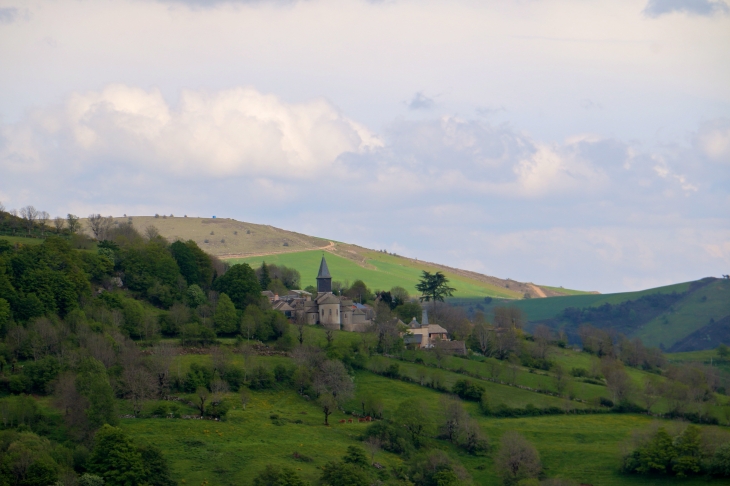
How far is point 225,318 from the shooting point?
379ft

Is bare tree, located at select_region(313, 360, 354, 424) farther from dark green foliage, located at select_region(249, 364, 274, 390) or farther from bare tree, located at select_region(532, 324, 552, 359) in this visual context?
bare tree, located at select_region(532, 324, 552, 359)

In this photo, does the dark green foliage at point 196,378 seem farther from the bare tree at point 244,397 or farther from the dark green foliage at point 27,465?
the dark green foliage at point 27,465

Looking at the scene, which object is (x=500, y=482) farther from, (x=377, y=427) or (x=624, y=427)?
(x=624, y=427)

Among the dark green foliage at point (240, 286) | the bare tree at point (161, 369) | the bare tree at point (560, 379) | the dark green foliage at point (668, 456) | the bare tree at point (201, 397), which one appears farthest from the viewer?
the dark green foliage at point (240, 286)

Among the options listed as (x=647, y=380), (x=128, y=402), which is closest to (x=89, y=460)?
(x=128, y=402)

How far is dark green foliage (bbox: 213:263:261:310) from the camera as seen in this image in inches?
4970

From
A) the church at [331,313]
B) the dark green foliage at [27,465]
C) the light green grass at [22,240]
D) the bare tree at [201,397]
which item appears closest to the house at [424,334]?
the church at [331,313]

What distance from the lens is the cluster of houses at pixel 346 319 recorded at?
417 feet

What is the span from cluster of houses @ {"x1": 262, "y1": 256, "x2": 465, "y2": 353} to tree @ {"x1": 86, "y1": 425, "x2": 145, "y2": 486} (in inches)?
2082

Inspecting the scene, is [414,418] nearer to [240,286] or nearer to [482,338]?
[482,338]

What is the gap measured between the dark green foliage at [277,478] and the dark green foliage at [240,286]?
5385 cm

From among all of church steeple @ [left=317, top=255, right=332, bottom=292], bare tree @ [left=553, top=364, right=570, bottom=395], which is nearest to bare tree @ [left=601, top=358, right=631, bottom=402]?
bare tree @ [left=553, top=364, right=570, bottom=395]

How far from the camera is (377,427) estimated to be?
89.0m

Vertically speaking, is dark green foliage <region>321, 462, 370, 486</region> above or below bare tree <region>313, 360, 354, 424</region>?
below
